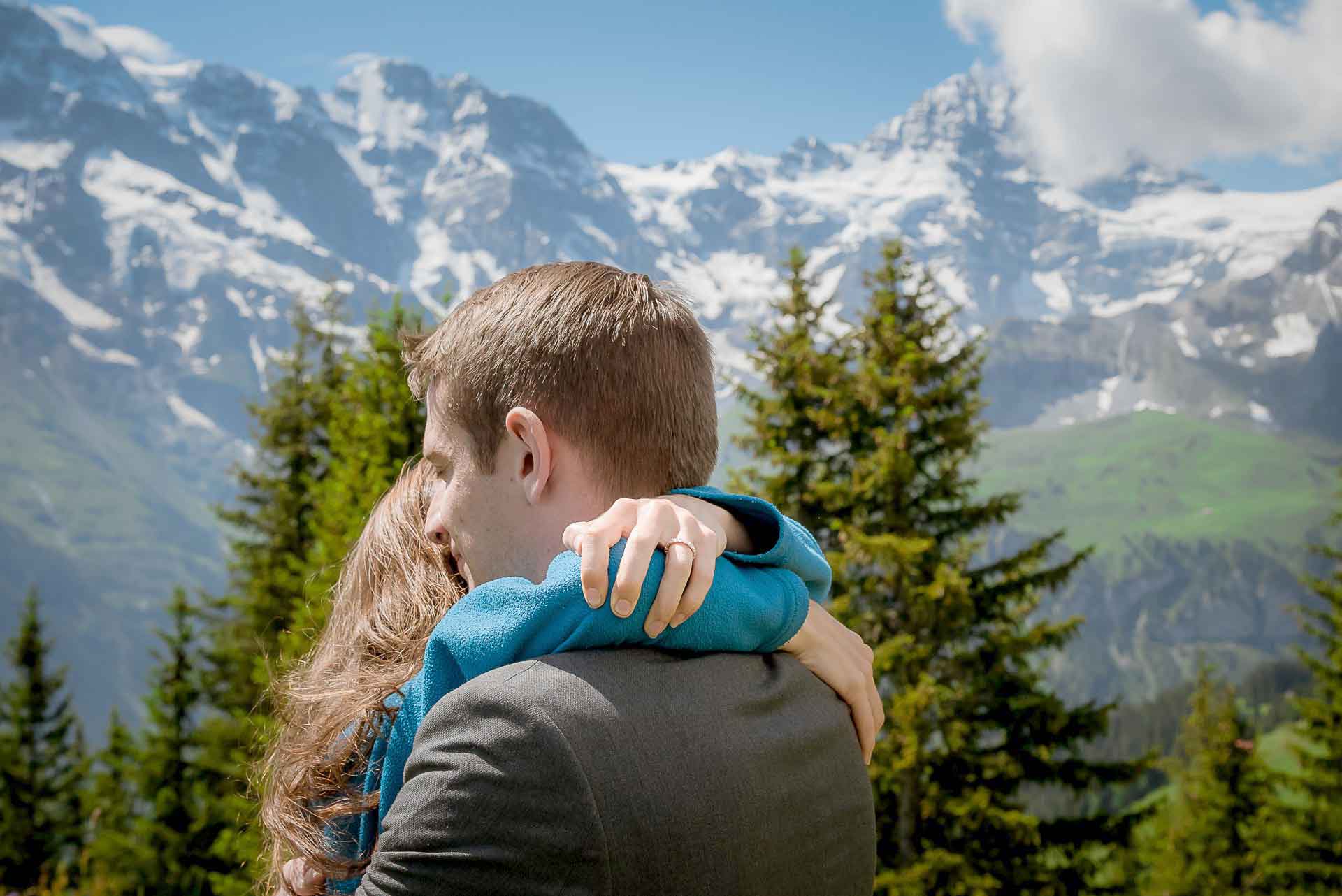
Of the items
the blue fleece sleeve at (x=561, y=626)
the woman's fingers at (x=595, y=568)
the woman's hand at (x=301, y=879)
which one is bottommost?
the woman's hand at (x=301, y=879)

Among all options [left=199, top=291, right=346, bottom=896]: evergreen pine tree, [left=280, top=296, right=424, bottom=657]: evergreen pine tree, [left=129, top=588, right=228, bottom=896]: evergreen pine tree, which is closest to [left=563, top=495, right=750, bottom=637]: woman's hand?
[left=280, top=296, right=424, bottom=657]: evergreen pine tree

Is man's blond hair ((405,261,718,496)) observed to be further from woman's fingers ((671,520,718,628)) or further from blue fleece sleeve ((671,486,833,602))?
woman's fingers ((671,520,718,628))

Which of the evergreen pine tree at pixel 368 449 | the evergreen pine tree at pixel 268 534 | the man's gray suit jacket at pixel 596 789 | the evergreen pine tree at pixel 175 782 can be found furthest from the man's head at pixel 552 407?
the evergreen pine tree at pixel 175 782

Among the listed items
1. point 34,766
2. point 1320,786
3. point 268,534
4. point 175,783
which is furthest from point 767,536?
point 34,766

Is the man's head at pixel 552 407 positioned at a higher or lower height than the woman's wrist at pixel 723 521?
Result: higher

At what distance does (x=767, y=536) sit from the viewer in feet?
7.04

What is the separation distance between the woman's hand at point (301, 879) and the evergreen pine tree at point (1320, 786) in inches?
957

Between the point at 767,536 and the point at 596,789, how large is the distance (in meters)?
0.76

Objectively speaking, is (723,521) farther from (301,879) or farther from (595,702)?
(301,879)

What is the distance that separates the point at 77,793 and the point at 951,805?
3277 centimetres

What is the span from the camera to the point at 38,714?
3547 centimetres

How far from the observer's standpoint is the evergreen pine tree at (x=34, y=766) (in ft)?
113

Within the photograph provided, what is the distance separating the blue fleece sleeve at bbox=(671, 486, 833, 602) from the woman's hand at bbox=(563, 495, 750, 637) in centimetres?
21

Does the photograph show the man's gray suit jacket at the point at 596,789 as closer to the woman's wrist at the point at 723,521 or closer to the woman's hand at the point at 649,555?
the woman's hand at the point at 649,555
